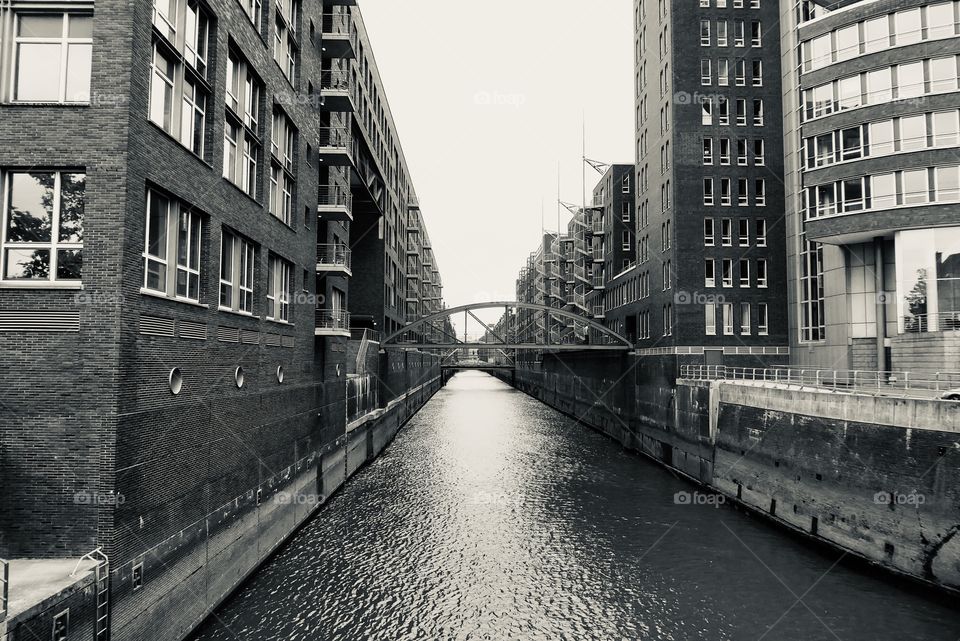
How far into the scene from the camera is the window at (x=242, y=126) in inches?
533

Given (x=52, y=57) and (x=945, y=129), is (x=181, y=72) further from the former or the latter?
(x=945, y=129)

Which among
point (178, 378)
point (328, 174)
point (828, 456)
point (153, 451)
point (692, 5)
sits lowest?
point (828, 456)

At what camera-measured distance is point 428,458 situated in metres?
29.5

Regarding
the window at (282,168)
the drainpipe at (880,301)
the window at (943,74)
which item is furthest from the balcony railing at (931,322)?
the window at (282,168)

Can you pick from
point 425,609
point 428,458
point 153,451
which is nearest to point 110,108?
point 153,451

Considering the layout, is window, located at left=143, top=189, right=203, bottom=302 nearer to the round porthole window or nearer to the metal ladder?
the round porthole window

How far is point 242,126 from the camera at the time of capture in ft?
46.3

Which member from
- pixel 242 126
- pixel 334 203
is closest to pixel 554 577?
pixel 242 126

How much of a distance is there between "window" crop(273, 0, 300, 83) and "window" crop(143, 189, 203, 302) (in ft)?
26.2

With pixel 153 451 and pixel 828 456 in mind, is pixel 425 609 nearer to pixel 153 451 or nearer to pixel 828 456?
pixel 153 451

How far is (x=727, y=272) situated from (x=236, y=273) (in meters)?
28.5

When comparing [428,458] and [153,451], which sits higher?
[153,451]

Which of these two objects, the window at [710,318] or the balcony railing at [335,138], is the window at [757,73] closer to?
the window at [710,318]

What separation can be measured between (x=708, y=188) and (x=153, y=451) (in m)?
32.7
